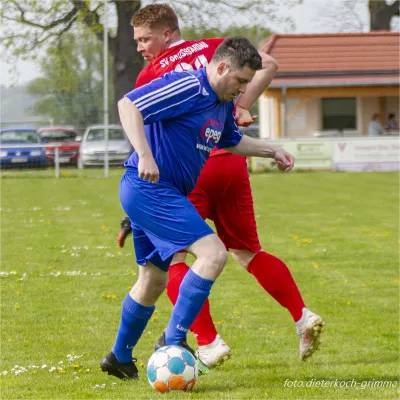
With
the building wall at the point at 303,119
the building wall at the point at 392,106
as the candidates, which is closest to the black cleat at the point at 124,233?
the building wall at the point at 303,119

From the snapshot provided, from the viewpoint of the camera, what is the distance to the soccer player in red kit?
17.4ft

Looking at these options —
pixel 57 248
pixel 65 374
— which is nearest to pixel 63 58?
pixel 57 248

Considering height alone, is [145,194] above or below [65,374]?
above

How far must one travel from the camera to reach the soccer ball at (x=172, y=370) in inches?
183

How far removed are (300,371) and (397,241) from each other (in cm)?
667

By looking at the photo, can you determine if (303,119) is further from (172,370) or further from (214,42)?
(172,370)

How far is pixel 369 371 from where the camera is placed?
5.29 meters

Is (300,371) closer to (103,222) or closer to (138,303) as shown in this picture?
(138,303)

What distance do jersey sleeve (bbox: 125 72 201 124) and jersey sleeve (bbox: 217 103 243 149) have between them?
440 millimetres

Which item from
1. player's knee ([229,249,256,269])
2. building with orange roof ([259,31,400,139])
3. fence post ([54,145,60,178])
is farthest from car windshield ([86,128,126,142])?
player's knee ([229,249,256,269])

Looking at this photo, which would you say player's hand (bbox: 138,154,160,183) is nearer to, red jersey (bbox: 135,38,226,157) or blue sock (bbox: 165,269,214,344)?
blue sock (bbox: 165,269,214,344)

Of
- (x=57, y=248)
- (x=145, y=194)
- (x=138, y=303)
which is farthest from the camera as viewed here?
(x=57, y=248)

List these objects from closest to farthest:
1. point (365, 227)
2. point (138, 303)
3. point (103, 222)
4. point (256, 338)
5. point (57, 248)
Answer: point (138, 303)
point (256, 338)
point (57, 248)
point (365, 227)
point (103, 222)

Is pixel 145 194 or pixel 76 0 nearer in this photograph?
pixel 145 194
